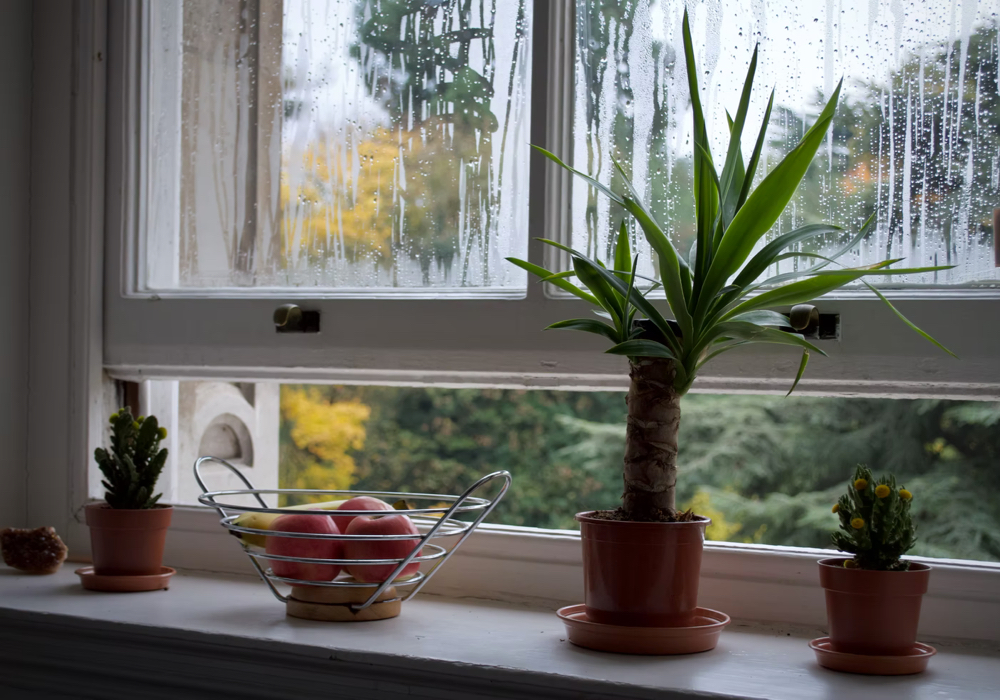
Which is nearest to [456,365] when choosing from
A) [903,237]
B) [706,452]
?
[903,237]

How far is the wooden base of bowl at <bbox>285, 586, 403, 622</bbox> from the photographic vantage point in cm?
88

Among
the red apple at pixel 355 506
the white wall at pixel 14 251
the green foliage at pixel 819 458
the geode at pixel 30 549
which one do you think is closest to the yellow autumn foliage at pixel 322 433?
the green foliage at pixel 819 458

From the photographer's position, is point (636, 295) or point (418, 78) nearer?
point (636, 295)

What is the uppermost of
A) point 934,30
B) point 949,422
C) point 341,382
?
point 934,30

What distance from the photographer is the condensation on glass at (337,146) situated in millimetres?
1062

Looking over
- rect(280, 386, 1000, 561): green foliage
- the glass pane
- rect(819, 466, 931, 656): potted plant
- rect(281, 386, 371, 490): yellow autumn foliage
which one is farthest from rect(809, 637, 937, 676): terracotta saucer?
rect(281, 386, 371, 490): yellow autumn foliage

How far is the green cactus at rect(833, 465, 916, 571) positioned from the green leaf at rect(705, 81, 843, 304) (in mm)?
196

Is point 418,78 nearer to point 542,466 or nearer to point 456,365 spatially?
point 456,365

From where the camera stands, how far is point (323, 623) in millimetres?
881

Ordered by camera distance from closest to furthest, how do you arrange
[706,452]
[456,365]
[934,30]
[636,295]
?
[636,295], [934,30], [456,365], [706,452]

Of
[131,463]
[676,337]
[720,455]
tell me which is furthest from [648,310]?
[720,455]

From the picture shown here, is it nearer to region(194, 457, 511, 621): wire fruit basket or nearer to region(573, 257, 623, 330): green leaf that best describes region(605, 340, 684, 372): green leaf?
region(573, 257, 623, 330): green leaf

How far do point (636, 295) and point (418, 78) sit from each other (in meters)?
0.50

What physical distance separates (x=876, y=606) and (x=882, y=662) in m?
0.05
